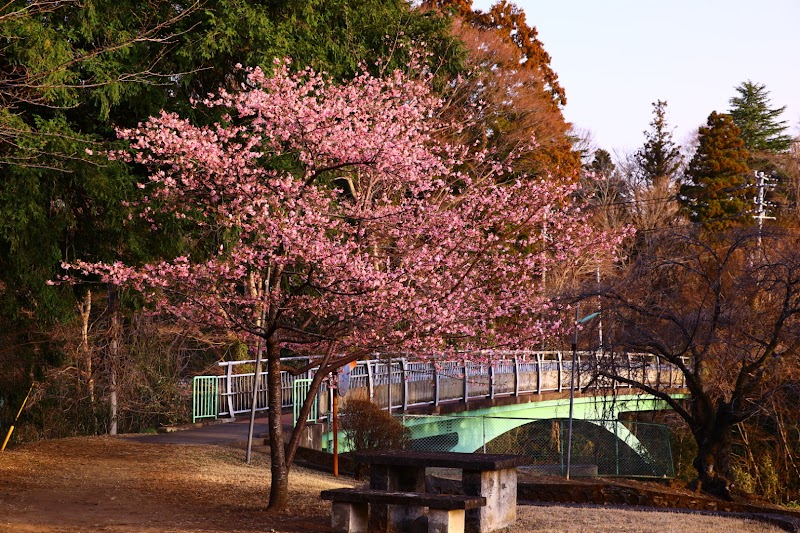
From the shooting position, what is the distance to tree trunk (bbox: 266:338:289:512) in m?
12.2

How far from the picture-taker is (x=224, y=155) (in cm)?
1270

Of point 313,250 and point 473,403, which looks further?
point 473,403

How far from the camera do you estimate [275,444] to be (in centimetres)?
1216

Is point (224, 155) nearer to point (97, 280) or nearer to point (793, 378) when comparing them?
point (97, 280)

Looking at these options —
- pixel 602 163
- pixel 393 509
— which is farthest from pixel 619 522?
pixel 602 163

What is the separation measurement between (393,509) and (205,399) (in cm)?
1487

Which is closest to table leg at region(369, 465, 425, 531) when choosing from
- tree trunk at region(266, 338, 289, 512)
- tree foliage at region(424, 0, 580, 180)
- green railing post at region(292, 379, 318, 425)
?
tree trunk at region(266, 338, 289, 512)

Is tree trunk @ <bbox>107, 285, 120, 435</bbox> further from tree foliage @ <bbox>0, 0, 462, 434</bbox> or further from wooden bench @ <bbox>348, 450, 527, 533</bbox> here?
wooden bench @ <bbox>348, 450, 527, 533</bbox>

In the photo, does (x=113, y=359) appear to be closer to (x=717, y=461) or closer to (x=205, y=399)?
(x=205, y=399)

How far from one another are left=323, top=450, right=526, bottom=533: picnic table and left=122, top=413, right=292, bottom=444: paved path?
895 centimetres

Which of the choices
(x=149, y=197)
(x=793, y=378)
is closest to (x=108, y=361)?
(x=149, y=197)

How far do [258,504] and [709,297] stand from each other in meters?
14.7

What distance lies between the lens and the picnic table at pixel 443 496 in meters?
10.2

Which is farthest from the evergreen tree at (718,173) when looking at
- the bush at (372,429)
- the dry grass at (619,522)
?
the dry grass at (619,522)
